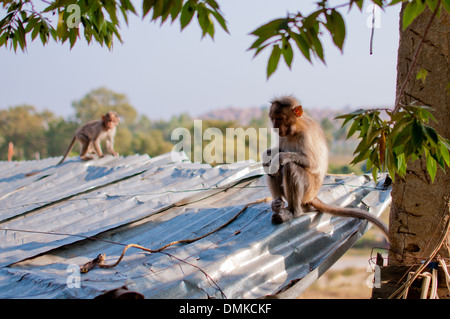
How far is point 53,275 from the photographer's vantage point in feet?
12.6

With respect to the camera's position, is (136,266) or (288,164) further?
(288,164)

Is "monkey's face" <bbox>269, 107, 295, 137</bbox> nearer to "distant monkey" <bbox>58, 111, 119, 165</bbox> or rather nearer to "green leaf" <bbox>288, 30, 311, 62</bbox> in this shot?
"green leaf" <bbox>288, 30, 311, 62</bbox>

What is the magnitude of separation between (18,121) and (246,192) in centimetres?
A: 5080

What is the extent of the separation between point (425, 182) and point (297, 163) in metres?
1.61

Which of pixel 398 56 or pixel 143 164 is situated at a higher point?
pixel 398 56

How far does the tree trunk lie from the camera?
3.80 meters

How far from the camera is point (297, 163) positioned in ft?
17.0

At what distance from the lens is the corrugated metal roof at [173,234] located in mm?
3652

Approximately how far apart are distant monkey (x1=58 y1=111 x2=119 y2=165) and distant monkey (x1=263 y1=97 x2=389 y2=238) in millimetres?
6497

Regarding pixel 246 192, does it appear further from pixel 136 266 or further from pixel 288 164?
pixel 136 266

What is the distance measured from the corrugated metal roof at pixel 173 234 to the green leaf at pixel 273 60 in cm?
200

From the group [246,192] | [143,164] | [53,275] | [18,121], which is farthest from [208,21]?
[18,121]

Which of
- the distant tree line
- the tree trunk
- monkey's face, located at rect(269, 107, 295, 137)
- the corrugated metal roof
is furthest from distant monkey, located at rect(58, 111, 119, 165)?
the distant tree line
